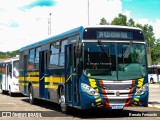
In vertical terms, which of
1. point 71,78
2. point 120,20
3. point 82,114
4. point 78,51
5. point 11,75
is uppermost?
point 120,20

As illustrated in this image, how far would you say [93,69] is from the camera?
13172 mm

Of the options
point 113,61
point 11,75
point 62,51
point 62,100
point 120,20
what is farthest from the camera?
point 120,20

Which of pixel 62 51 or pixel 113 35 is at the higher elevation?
pixel 113 35

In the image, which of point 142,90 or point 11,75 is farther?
point 11,75

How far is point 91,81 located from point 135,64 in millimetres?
1693

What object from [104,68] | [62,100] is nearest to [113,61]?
[104,68]

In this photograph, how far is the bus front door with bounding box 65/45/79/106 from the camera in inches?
543

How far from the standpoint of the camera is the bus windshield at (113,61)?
13164mm

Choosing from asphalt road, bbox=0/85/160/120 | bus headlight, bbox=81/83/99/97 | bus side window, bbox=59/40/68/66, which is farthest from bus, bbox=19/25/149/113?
asphalt road, bbox=0/85/160/120

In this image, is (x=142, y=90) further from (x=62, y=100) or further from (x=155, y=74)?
(x=155, y=74)

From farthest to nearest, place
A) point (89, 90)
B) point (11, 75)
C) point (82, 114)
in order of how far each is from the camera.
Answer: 1. point (11, 75)
2. point (82, 114)
3. point (89, 90)

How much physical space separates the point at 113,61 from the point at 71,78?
1801 millimetres

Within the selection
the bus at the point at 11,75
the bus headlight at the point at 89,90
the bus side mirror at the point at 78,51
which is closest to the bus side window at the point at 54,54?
the bus side mirror at the point at 78,51

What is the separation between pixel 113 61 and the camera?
1334 centimetres
